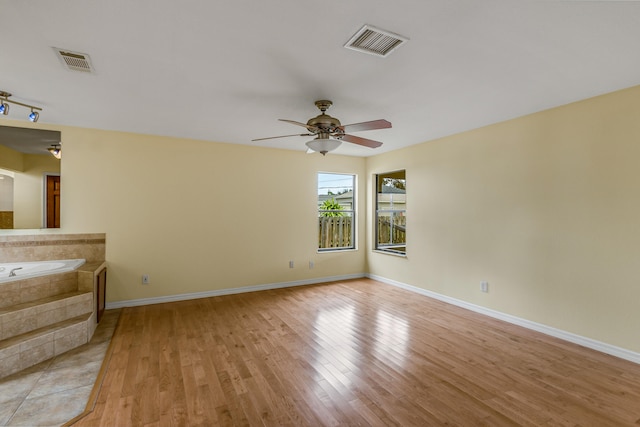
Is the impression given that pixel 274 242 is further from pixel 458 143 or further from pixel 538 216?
pixel 538 216

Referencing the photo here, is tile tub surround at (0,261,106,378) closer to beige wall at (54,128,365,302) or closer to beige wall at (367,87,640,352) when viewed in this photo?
beige wall at (54,128,365,302)

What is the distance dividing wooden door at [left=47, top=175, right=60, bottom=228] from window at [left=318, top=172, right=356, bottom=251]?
12.8 ft

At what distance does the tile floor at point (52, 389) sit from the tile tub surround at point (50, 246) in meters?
1.56

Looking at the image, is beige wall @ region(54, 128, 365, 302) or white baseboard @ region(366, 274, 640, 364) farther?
beige wall @ region(54, 128, 365, 302)

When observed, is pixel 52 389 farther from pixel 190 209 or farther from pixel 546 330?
pixel 546 330

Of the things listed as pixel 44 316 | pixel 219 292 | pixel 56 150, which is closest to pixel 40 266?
pixel 44 316

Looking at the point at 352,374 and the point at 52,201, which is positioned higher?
the point at 52,201

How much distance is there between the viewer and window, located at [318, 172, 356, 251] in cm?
596

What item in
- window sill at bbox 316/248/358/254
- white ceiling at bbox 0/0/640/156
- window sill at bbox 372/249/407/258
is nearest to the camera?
white ceiling at bbox 0/0/640/156

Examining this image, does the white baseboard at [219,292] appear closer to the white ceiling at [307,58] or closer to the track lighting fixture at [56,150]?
the track lighting fixture at [56,150]

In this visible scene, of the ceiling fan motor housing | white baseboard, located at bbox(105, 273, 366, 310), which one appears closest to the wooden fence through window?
white baseboard, located at bbox(105, 273, 366, 310)

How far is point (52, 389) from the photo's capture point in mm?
2297

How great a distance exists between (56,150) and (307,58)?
12.2 ft

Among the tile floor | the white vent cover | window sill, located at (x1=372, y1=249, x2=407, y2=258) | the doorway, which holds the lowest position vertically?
the tile floor
